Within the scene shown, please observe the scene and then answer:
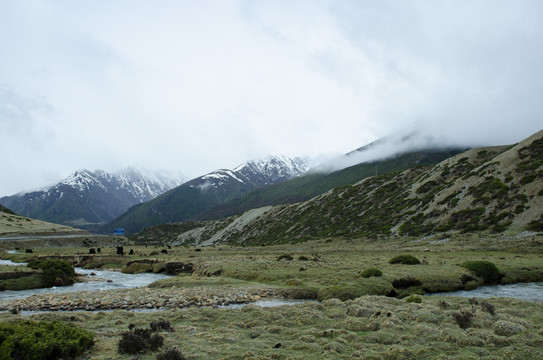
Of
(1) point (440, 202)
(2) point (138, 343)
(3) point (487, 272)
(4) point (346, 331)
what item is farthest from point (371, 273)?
(1) point (440, 202)

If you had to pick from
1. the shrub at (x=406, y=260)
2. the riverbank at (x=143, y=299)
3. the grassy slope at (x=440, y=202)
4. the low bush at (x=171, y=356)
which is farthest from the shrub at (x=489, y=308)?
the grassy slope at (x=440, y=202)

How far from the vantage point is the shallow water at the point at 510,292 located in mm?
27722

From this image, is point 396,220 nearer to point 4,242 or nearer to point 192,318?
point 192,318

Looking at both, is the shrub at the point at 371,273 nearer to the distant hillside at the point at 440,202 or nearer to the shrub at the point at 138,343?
the shrub at the point at 138,343

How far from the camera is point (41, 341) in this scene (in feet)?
40.0

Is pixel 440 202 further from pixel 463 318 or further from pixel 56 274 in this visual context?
pixel 56 274

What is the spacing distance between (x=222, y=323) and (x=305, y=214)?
14617 centimetres

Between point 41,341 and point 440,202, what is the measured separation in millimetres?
104557

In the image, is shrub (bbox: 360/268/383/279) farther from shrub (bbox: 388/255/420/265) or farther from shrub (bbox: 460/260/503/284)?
shrub (bbox: 388/255/420/265)

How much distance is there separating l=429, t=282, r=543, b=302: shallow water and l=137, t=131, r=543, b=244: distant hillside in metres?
41.4

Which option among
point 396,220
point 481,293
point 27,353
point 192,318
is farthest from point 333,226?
point 27,353

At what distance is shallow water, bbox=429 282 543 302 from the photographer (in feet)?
91.0

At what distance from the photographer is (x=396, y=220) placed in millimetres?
104562

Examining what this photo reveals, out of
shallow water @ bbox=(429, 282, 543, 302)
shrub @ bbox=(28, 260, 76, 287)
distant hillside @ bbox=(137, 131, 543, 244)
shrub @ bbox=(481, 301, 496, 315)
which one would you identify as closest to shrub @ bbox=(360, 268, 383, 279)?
shallow water @ bbox=(429, 282, 543, 302)
